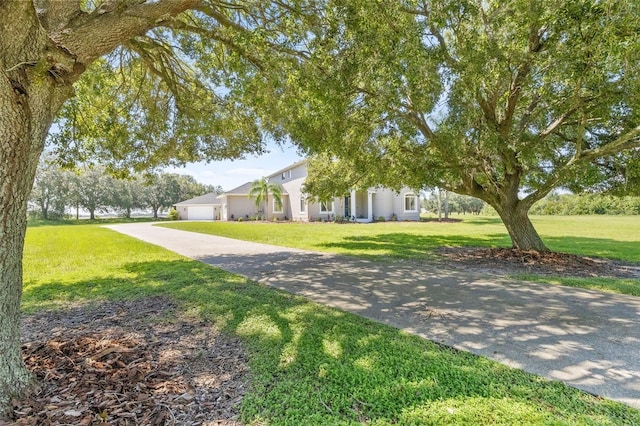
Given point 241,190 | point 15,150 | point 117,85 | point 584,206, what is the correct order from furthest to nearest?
point 584,206
point 241,190
point 117,85
point 15,150

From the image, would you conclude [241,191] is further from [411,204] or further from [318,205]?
[411,204]

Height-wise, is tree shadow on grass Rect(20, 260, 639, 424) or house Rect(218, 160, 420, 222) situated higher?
house Rect(218, 160, 420, 222)

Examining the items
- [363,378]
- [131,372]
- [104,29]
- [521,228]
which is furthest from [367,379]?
[521,228]

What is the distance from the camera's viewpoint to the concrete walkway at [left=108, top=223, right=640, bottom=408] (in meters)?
3.12

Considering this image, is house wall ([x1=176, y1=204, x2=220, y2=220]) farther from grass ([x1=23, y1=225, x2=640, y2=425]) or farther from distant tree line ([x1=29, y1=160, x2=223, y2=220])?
grass ([x1=23, y1=225, x2=640, y2=425])

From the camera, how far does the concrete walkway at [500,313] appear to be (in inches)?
123

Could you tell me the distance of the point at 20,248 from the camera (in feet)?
8.87

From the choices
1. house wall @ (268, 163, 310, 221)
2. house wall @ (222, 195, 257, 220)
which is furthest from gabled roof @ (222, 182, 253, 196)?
house wall @ (268, 163, 310, 221)

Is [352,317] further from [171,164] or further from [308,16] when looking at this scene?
[171,164]

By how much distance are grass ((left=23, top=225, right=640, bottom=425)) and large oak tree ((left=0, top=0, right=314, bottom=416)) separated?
209 cm

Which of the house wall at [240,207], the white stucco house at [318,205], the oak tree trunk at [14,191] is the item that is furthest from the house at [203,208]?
the oak tree trunk at [14,191]

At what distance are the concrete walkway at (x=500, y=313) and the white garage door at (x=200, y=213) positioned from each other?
3747cm

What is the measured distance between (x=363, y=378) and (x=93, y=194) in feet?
183

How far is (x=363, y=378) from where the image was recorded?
2893 millimetres
